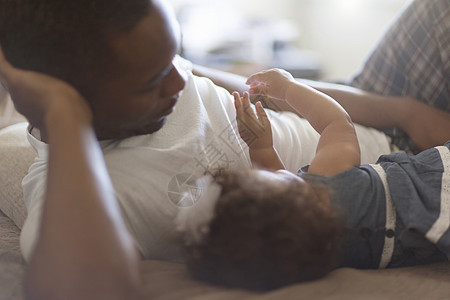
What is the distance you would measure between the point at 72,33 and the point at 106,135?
0.62ft

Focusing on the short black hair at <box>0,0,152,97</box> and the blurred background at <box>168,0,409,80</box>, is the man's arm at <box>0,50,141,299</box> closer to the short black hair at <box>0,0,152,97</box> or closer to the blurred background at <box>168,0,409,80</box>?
the short black hair at <box>0,0,152,97</box>

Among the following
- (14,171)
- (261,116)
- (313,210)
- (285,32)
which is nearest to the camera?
(313,210)

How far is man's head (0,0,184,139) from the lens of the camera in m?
0.58

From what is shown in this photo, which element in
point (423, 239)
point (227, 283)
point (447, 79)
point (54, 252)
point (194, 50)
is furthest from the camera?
point (194, 50)

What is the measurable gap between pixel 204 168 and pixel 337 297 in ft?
0.96

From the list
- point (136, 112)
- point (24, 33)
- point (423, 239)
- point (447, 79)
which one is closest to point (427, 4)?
point (447, 79)

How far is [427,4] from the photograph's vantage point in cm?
103

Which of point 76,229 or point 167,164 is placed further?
point 167,164

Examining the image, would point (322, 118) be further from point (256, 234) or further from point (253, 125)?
point (256, 234)

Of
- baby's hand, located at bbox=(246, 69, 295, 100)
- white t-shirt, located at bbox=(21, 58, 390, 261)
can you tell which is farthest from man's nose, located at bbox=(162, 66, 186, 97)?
baby's hand, located at bbox=(246, 69, 295, 100)

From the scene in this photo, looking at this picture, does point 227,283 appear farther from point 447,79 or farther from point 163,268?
point 447,79

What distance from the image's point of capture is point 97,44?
58cm

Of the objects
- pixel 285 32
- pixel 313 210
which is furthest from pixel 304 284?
pixel 285 32

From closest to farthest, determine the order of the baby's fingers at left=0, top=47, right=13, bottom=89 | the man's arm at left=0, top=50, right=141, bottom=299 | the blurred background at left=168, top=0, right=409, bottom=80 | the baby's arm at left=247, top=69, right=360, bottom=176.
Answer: the man's arm at left=0, top=50, right=141, bottom=299 → the baby's fingers at left=0, top=47, right=13, bottom=89 → the baby's arm at left=247, top=69, right=360, bottom=176 → the blurred background at left=168, top=0, right=409, bottom=80
